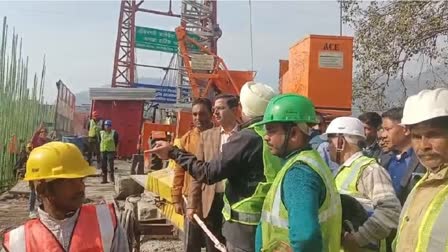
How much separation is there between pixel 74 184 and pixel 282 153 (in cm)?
98

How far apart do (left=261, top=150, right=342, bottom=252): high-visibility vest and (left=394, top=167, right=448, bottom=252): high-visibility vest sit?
1.73ft

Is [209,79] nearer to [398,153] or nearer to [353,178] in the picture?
[398,153]

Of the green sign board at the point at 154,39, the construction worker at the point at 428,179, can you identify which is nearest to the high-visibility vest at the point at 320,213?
the construction worker at the point at 428,179

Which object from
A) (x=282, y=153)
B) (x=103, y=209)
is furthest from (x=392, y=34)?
(x=103, y=209)

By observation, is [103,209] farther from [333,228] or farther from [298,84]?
[298,84]

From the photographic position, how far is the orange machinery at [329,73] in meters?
8.73

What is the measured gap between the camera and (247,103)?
412 cm

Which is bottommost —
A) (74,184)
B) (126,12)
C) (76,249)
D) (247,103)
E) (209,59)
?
(76,249)

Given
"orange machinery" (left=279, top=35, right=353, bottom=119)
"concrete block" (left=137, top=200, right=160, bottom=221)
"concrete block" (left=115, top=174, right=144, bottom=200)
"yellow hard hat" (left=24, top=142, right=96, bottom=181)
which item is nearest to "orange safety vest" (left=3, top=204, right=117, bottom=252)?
"yellow hard hat" (left=24, top=142, right=96, bottom=181)

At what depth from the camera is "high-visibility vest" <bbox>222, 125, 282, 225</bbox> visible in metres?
3.69

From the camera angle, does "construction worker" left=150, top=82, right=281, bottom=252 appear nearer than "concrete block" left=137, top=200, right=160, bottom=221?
Yes

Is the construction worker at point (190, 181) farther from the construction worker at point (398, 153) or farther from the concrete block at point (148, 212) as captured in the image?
the concrete block at point (148, 212)

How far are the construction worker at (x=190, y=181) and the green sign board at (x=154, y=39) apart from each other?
35.1 meters

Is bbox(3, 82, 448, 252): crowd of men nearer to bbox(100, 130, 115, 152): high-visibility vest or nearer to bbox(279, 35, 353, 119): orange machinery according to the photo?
bbox(279, 35, 353, 119): orange machinery
